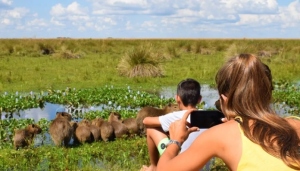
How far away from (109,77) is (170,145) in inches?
534

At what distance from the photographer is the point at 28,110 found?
1080 centimetres

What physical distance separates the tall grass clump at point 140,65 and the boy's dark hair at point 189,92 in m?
12.2

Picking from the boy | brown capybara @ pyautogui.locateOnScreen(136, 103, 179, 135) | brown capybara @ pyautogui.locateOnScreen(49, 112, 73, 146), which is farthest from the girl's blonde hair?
brown capybara @ pyautogui.locateOnScreen(136, 103, 179, 135)

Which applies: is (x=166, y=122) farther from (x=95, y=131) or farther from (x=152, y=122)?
(x=95, y=131)

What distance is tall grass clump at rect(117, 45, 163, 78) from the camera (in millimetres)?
16234

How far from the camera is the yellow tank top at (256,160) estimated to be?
74.2 inches

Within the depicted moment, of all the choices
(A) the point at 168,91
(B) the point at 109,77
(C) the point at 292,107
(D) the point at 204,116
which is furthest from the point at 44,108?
(D) the point at 204,116

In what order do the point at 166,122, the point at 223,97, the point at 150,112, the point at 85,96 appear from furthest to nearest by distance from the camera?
the point at 85,96 < the point at 150,112 < the point at 166,122 < the point at 223,97

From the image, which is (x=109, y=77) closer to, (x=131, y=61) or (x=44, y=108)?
(x=131, y=61)

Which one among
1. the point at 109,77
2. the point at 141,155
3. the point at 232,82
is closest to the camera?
the point at 232,82

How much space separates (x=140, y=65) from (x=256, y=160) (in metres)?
14.6

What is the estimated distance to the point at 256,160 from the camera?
189 cm

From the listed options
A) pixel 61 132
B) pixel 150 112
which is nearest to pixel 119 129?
pixel 150 112

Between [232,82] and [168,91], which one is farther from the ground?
[232,82]
